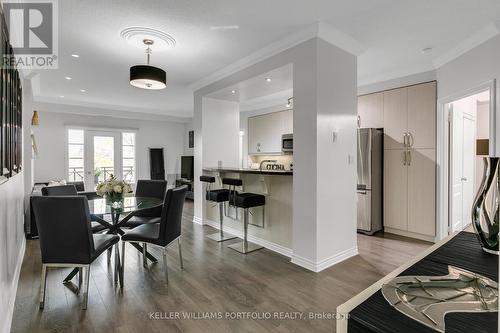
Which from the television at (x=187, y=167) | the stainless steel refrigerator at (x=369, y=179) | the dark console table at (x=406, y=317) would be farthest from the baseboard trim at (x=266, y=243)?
the television at (x=187, y=167)

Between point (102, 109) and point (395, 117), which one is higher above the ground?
point (102, 109)

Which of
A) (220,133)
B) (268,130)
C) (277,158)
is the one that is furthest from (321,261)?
(268,130)

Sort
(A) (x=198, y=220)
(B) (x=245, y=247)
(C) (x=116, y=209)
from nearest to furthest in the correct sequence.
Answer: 1. (C) (x=116, y=209)
2. (B) (x=245, y=247)
3. (A) (x=198, y=220)

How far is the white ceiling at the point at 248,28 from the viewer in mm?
2584

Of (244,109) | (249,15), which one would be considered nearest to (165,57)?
(249,15)

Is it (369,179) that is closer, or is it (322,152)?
(322,152)

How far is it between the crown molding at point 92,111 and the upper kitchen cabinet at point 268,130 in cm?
302

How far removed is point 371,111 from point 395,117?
43cm

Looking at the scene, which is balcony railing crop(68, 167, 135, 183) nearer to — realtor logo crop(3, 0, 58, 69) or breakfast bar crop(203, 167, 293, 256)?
realtor logo crop(3, 0, 58, 69)

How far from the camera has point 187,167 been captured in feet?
28.1

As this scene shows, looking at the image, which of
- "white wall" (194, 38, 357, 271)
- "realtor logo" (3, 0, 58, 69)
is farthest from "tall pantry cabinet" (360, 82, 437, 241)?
"realtor logo" (3, 0, 58, 69)

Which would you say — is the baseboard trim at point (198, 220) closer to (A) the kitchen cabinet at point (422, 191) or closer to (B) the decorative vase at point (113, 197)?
(B) the decorative vase at point (113, 197)

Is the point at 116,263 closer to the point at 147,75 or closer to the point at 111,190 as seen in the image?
the point at 111,190

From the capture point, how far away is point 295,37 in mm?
3145
